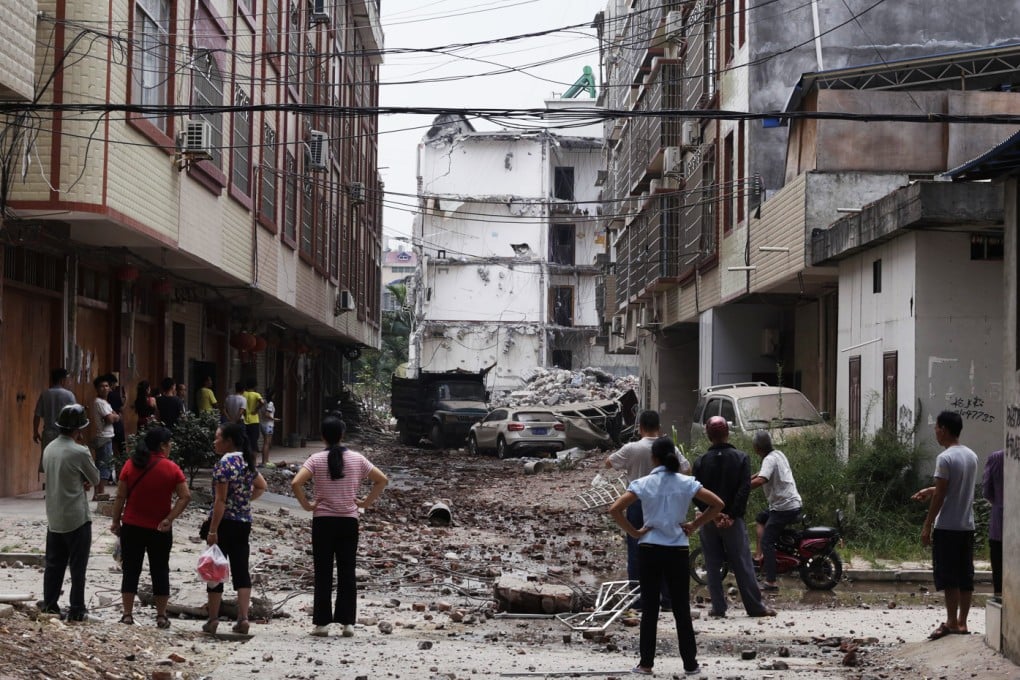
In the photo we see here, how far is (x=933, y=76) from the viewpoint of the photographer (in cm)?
2214

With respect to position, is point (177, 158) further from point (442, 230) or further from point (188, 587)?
point (442, 230)

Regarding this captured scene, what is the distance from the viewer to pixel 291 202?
30203 mm

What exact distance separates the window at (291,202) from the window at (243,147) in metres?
3.99

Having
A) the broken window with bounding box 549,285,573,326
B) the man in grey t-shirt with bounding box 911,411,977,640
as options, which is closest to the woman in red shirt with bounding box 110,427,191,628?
the man in grey t-shirt with bounding box 911,411,977,640

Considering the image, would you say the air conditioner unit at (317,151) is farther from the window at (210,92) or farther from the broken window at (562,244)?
the broken window at (562,244)

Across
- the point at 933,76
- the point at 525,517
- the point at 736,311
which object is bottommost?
the point at 525,517

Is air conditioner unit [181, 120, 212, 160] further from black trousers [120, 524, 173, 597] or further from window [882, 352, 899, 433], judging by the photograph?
window [882, 352, 899, 433]

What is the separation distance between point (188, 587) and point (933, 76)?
15.8 m

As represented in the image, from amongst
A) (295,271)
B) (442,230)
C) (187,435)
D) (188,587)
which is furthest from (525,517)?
(442,230)

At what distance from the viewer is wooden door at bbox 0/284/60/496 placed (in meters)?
16.9

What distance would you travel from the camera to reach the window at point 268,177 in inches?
1034

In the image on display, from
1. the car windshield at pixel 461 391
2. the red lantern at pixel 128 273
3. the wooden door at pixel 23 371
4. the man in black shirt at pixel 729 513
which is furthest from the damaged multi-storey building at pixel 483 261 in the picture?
the man in black shirt at pixel 729 513

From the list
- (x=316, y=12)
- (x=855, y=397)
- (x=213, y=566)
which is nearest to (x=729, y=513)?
(x=213, y=566)

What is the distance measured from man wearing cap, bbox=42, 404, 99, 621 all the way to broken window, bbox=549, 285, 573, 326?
186 feet
